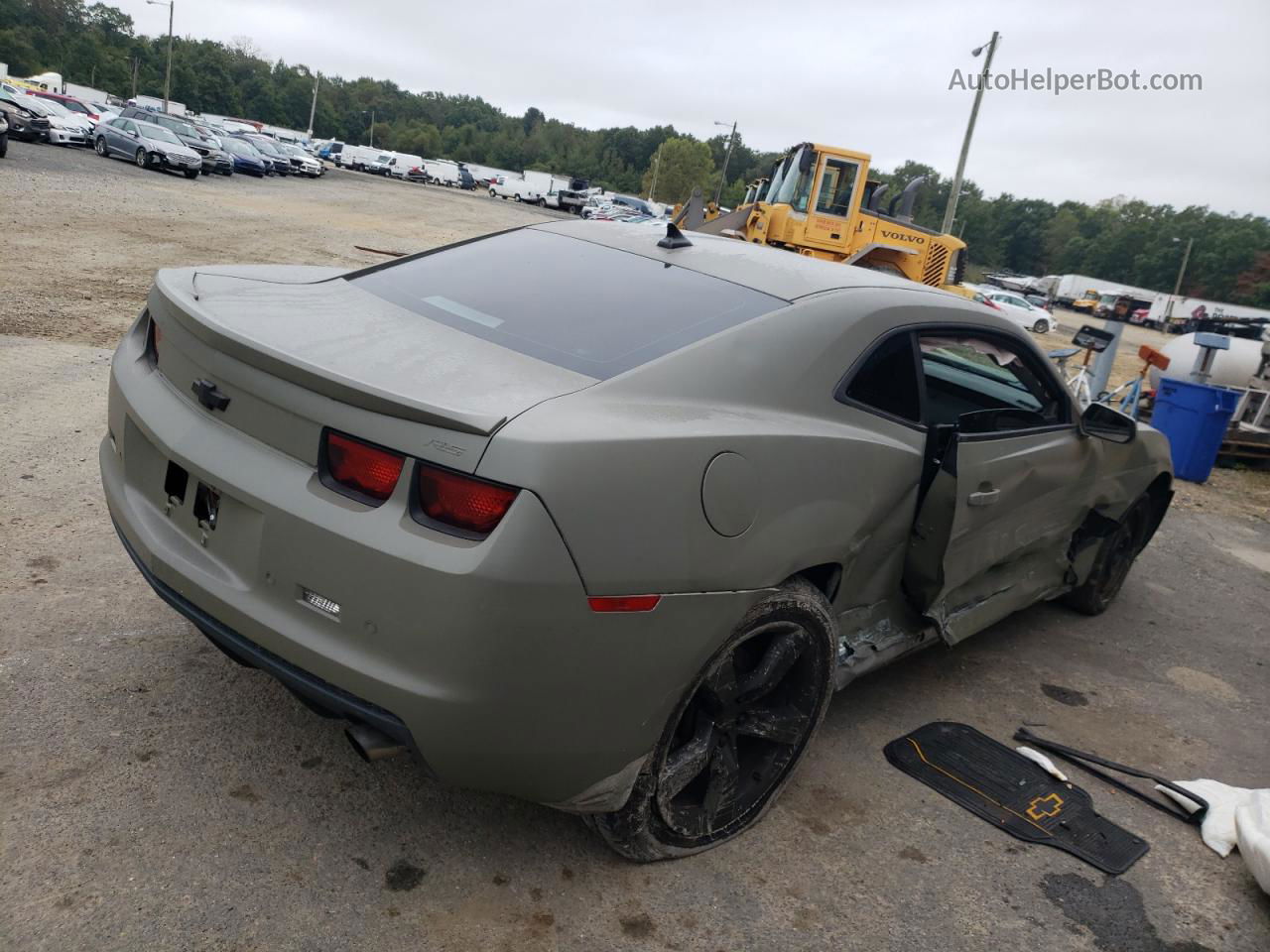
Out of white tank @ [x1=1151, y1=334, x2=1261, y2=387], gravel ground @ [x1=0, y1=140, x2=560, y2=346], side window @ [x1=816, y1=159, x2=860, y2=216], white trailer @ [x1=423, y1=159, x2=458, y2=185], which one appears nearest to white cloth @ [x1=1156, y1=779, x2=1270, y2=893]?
gravel ground @ [x1=0, y1=140, x2=560, y2=346]

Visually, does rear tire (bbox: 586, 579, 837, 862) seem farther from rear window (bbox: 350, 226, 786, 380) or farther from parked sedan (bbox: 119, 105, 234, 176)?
parked sedan (bbox: 119, 105, 234, 176)

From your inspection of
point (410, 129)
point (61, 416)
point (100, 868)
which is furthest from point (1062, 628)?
point (410, 129)

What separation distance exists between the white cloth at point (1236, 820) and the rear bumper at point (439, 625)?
1.92 metres

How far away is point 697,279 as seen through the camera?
3.09m


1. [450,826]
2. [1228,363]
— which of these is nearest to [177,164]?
[1228,363]

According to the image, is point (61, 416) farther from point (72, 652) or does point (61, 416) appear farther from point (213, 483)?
point (213, 483)

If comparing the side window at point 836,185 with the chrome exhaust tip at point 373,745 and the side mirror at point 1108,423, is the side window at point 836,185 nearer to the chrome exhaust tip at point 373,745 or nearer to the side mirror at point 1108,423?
the side mirror at point 1108,423

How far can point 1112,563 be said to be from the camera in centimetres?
513

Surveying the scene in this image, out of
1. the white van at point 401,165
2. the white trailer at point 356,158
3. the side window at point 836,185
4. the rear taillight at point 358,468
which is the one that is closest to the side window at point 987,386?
the rear taillight at point 358,468

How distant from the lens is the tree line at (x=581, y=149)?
94938 mm

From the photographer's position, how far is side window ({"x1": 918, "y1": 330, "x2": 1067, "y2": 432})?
352 cm

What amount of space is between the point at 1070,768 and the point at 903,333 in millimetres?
1779

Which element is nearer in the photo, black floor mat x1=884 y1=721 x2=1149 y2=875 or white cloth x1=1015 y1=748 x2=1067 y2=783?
black floor mat x1=884 y1=721 x2=1149 y2=875

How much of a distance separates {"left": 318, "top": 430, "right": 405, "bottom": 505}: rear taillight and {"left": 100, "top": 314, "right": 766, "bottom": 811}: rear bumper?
0.04 m
